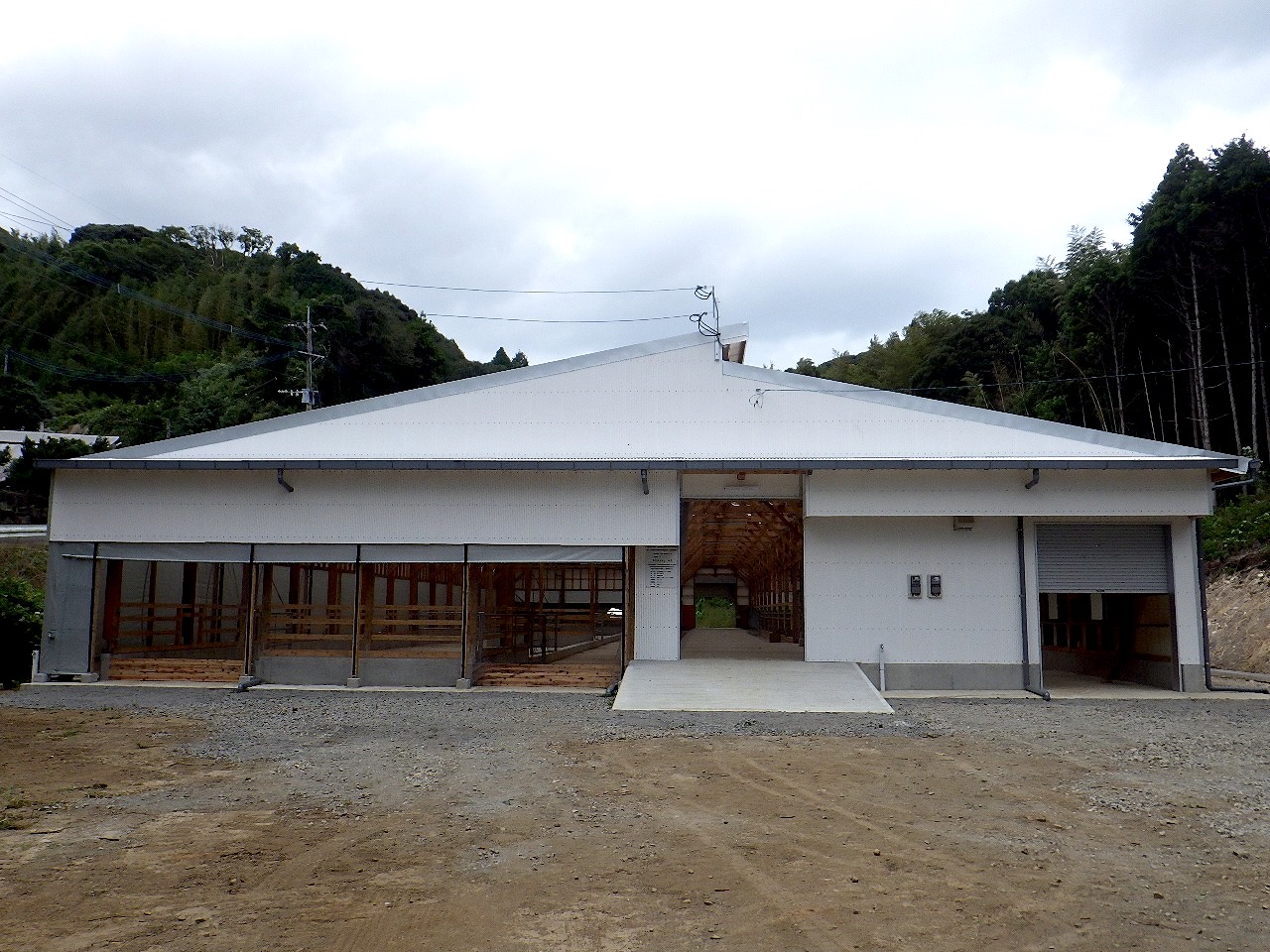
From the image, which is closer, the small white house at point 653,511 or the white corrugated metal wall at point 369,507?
the small white house at point 653,511

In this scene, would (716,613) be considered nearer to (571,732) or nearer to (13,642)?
(571,732)

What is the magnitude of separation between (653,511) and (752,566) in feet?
50.7

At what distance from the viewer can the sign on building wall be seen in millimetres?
14484

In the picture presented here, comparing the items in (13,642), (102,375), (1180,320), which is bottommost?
(13,642)

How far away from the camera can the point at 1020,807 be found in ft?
22.1

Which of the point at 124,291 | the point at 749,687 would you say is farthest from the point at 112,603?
the point at 124,291

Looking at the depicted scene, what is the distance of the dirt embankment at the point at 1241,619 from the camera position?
17.4 metres

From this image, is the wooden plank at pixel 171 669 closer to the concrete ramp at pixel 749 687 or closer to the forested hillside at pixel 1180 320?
the concrete ramp at pixel 749 687

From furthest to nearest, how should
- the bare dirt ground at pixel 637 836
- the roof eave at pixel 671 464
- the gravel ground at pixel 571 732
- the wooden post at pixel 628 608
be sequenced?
the wooden post at pixel 628 608
the roof eave at pixel 671 464
the gravel ground at pixel 571 732
the bare dirt ground at pixel 637 836

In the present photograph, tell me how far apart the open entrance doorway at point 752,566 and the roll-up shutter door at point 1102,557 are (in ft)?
11.9

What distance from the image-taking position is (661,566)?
14.5 meters

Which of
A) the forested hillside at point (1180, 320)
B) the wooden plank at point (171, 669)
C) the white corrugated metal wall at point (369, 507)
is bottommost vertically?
the wooden plank at point (171, 669)

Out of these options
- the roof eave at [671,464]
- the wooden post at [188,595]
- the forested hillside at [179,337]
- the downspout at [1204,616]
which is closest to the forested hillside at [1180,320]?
the downspout at [1204,616]

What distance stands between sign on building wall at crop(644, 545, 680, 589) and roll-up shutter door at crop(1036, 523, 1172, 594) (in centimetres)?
518
